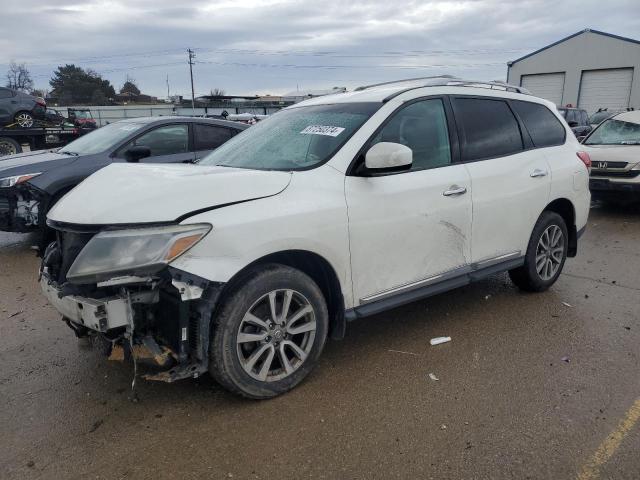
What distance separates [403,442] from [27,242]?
650 cm

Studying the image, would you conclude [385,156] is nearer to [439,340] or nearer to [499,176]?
[499,176]

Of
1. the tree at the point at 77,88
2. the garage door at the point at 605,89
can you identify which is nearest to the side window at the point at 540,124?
the garage door at the point at 605,89

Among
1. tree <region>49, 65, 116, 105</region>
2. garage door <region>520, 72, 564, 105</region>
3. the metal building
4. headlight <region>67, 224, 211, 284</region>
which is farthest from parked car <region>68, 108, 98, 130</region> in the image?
tree <region>49, 65, 116, 105</region>

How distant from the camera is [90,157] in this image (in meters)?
6.64

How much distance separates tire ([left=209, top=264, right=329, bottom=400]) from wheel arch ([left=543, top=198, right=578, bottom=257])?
290 centimetres

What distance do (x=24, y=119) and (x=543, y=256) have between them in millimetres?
18331

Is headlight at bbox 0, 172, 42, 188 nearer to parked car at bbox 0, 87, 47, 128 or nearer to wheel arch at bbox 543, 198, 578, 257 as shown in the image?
wheel arch at bbox 543, 198, 578, 257

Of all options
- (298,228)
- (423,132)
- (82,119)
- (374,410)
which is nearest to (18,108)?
(82,119)

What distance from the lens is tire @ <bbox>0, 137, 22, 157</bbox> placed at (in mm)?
13793

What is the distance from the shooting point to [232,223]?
2.72m

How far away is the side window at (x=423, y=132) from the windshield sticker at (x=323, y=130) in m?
0.31

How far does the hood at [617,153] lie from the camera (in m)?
8.73

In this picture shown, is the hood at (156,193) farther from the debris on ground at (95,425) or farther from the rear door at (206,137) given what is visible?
the rear door at (206,137)

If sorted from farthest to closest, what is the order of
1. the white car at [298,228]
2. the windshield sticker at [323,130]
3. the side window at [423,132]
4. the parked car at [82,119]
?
the parked car at [82,119] < the side window at [423,132] < the windshield sticker at [323,130] < the white car at [298,228]
